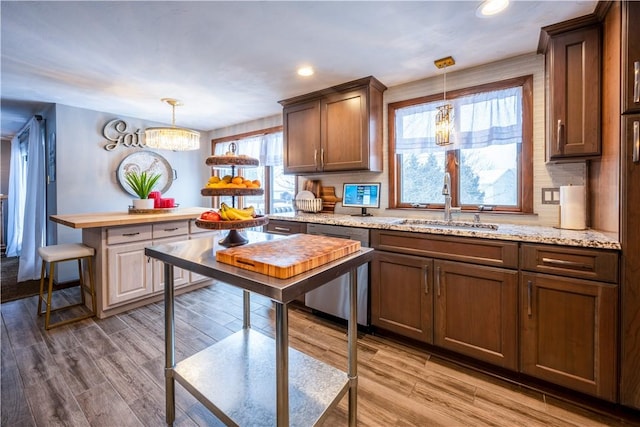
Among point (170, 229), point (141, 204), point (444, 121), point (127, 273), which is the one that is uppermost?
point (444, 121)

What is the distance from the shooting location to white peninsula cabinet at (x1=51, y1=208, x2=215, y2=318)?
2699mm

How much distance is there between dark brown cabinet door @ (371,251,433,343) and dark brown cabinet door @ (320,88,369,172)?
3.38 ft

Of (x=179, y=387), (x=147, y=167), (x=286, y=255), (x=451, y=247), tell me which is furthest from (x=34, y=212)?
(x=451, y=247)

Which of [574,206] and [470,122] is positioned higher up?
[470,122]

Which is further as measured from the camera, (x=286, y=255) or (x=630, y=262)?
(x=630, y=262)

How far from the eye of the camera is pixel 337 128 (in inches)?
118

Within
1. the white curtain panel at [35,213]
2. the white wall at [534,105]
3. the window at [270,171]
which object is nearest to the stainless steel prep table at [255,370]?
the white wall at [534,105]

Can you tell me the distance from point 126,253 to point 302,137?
2178mm

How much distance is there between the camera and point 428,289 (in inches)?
83.7

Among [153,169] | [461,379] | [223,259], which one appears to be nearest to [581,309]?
[461,379]

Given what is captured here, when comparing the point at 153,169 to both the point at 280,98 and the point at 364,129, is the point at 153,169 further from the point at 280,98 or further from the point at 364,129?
the point at 364,129

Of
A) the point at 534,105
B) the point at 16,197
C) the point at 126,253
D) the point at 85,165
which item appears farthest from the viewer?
the point at 16,197

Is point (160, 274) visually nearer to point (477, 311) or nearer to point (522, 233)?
point (477, 311)

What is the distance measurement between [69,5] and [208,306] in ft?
8.52
